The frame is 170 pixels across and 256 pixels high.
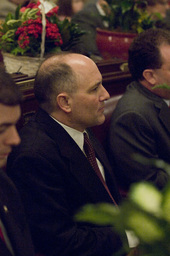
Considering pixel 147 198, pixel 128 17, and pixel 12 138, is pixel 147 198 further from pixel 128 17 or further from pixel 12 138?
pixel 128 17

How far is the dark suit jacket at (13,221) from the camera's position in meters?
1.16

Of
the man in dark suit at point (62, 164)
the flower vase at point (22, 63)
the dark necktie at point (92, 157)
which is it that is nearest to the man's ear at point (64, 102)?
the man in dark suit at point (62, 164)

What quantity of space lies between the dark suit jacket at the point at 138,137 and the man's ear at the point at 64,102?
45cm

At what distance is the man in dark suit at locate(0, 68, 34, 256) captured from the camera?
3.64 feet

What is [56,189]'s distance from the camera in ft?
4.62

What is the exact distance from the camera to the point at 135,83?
6.96ft

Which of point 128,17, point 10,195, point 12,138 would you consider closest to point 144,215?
point 12,138

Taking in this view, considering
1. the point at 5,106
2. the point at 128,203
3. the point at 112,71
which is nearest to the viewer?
the point at 128,203

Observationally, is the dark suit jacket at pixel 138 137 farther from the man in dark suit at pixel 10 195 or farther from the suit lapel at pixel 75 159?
the man in dark suit at pixel 10 195

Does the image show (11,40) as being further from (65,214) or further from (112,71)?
(65,214)

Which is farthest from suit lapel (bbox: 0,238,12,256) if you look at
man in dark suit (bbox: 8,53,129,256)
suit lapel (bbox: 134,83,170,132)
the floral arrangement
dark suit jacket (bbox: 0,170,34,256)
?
suit lapel (bbox: 134,83,170,132)

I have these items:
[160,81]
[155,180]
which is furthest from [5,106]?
[160,81]

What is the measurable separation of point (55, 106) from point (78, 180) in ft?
1.06

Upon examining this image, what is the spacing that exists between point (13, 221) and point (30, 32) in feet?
3.45
